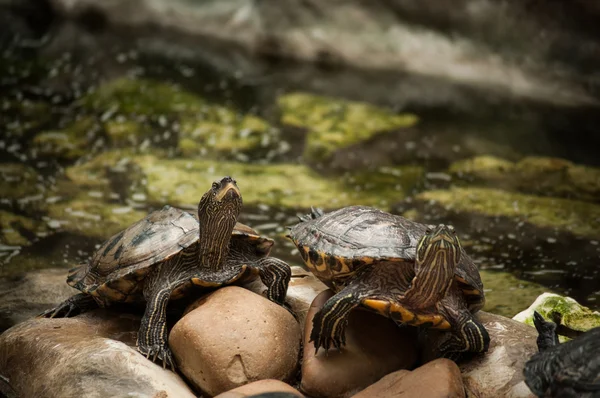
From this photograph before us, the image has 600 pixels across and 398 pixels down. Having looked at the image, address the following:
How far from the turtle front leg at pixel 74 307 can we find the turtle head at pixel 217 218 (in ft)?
2.79

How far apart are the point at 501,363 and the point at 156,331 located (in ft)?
5.62

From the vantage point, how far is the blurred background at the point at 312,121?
5.81 metres

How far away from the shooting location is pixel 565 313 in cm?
383

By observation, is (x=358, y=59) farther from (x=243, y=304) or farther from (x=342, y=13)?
(x=243, y=304)

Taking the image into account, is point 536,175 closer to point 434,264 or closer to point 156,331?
point 434,264

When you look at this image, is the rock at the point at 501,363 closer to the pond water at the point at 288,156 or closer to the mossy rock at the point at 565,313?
the mossy rock at the point at 565,313

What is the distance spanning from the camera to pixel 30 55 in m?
10.6

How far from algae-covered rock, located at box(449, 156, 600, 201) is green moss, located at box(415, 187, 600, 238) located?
222 millimetres

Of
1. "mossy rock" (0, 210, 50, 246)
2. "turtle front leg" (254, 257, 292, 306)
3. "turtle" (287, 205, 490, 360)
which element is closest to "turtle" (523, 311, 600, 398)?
"turtle" (287, 205, 490, 360)

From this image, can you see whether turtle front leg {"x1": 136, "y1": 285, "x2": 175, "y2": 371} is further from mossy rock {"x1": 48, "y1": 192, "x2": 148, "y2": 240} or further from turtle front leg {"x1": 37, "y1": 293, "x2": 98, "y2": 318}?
mossy rock {"x1": 48, "y1": 192, "x2": 148, "y2": 240}

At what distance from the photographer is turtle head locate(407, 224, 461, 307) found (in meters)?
3.04

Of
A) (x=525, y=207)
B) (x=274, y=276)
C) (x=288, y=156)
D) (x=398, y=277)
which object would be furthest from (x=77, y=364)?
(x=288, y=156)

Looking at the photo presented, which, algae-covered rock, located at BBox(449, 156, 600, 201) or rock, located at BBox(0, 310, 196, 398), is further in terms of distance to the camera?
algae-covered rock, located at BBox(449, 156, 600, 201)

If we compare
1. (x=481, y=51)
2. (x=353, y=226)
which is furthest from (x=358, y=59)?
(x=353, y=226)
